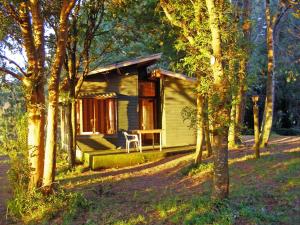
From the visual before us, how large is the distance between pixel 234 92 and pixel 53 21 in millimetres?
8610

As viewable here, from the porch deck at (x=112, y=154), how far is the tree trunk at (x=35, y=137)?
524cm

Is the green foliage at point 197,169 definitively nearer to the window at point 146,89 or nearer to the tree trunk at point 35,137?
the tree trunk at point 35,137

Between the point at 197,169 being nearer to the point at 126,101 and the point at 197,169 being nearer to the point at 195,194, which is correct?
the point at 195,194

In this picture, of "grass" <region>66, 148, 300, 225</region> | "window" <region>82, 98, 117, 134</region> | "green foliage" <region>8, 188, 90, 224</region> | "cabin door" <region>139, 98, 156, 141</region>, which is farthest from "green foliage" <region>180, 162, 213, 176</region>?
"cabin door" <region>139, 98, 156, 141</region>

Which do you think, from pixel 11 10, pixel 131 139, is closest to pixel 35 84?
pixel 11 10

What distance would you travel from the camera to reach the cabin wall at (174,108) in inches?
648

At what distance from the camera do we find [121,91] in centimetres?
1602

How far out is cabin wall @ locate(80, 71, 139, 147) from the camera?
15.8m

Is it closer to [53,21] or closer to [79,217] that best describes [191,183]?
[79,217]

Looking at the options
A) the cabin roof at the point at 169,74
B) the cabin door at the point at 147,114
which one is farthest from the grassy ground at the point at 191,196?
the cabin door at the point at 147,114

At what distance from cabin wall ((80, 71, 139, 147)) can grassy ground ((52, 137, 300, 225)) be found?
3692mm

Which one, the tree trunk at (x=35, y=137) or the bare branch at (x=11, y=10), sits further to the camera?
the bare branch at (x=11, y=10)

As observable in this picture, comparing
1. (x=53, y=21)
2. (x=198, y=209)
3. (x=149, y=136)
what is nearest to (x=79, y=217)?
(x=198, y=209)

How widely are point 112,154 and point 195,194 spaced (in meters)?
6.73
